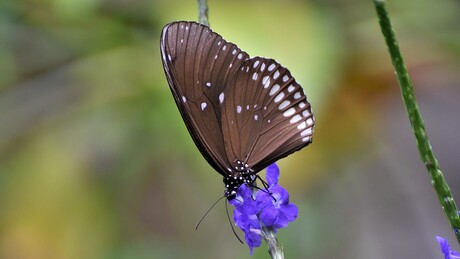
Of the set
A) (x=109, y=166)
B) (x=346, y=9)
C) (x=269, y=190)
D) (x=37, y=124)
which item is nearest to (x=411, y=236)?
(x=346, y=9)

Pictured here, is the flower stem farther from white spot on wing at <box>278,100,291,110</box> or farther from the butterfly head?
white spot on wing at <box>278,100,291,110</box>

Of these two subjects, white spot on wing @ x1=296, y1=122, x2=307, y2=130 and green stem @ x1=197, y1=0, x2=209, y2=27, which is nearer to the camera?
green stem @ x1=197, y1=0, x2=209, y2=27

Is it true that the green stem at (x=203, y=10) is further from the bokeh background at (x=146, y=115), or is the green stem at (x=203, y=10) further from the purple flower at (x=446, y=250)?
the bokeh background at (x=146, y=115)

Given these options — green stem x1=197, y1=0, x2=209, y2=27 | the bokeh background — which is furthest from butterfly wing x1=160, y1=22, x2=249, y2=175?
the bokeh background

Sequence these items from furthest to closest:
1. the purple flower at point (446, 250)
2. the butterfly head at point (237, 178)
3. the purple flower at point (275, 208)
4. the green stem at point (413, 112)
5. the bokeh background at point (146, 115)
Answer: the bokeh background at point (146, 115), the butterfly head at point (237, 178), the purple flower at point (275, 208), the purple flower at point (446, 250), the green stem at point (413, 112)

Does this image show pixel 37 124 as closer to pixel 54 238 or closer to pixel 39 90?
pixel 39 90

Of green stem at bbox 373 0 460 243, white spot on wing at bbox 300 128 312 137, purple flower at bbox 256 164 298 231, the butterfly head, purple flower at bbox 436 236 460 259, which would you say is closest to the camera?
green stem at bbox 373 0 460 243

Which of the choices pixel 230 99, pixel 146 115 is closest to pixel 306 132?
pixel 230 99

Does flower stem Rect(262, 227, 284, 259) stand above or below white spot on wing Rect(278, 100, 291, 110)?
below

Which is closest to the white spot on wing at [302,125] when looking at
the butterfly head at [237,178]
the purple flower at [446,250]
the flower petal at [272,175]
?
the butterfly head at [237,178]
